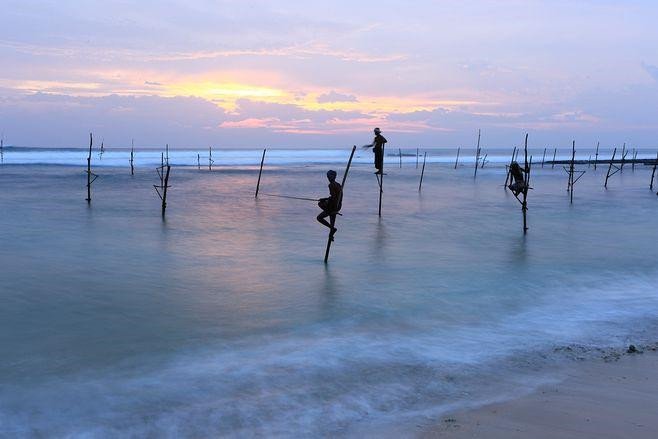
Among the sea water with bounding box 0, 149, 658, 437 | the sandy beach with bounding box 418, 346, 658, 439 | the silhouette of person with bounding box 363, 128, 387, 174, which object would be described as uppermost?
the silhouette of person with bounding box 363, 128, 387, 174

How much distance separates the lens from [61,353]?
20.7 feet

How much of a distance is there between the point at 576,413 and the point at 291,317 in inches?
157

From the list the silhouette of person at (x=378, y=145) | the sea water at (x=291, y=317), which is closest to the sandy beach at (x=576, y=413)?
the sea water at (x=291, y=317)

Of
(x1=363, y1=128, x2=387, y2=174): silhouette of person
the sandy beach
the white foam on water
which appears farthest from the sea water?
(x1=363, y1=128, x2=387, y2=174): silhouette of person

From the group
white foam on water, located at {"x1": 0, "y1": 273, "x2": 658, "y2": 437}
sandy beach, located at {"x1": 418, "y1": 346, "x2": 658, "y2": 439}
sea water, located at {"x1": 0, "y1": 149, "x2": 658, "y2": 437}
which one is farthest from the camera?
sea water, located at {"x1": 0, "y1": 149, "x2": 658, "y2": 437}

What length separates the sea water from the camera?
505cm

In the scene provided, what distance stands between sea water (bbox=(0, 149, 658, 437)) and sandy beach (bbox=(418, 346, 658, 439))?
0.26 m

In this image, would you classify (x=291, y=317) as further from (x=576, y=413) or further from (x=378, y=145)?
(x=378, y=145)

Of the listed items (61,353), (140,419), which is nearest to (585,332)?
(140,419)

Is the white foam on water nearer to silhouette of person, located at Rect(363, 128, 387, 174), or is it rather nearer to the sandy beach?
the sandy beach

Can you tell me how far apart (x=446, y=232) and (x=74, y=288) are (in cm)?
950

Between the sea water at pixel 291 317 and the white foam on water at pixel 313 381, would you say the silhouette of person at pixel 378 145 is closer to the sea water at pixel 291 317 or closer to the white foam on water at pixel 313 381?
the sea water at pixel 291 317

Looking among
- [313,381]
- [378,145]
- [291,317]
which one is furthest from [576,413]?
[378,145]

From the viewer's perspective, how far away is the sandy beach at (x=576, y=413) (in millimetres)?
4383
